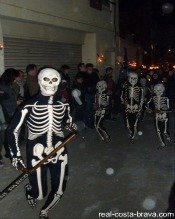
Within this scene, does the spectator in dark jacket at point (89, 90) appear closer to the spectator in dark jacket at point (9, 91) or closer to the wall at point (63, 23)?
the wall at point (63, 23)

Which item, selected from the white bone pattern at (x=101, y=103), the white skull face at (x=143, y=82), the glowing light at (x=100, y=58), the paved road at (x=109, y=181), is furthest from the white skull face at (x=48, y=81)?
the glowing light at (x=100, y=58)

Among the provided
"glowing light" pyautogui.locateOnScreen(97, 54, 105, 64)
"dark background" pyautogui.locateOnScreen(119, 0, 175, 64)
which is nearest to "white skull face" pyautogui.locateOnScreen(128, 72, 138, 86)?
"glowing light" pyautogui.locateOnScreen(97, 54, 105, 64)

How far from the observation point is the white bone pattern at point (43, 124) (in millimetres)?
4957

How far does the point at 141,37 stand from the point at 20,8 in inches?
820

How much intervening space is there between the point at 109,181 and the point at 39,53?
25.4 feet

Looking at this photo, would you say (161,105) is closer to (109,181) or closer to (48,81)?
(109,181)

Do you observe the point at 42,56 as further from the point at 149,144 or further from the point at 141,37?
the point at 141,37

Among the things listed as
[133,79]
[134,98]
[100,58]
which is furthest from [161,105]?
[100,58]

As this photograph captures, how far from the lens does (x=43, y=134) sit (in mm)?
5031

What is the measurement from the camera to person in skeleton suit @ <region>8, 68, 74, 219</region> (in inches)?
195

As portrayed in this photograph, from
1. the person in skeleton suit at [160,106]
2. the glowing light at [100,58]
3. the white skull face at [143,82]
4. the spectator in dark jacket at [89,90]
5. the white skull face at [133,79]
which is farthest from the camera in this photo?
the glowing light at [100,58]

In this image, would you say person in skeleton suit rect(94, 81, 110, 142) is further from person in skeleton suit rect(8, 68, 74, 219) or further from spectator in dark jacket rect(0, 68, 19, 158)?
person in skeleton suit rect(8, 68, 74, 219)

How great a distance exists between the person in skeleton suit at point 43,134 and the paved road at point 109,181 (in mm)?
546

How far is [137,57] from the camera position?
93.7ft
